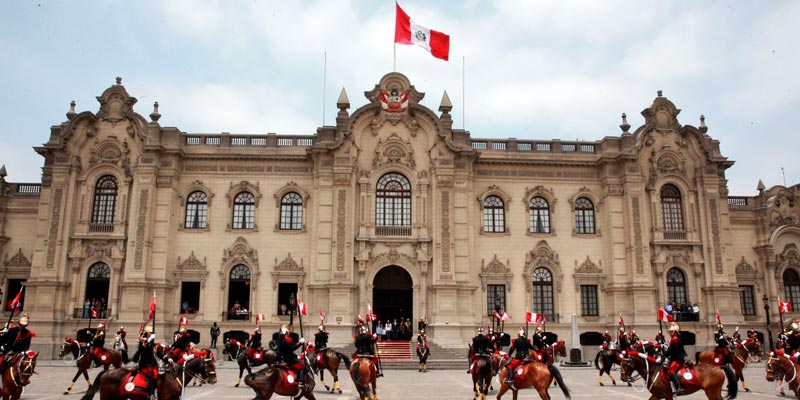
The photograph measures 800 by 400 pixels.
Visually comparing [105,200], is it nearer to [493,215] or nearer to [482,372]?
[493,215]

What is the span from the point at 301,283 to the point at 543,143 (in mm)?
15835

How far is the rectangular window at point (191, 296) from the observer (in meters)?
34.4

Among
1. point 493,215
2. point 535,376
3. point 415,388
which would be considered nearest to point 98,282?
point 415,388

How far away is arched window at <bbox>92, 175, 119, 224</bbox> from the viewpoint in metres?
34.9

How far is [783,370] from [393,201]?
20941mm

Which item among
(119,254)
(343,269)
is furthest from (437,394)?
(119,254)

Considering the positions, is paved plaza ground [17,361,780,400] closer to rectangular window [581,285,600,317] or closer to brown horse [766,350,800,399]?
brown horse [766,350,800,399]

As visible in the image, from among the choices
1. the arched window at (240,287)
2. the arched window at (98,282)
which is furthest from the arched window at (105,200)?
the arched window at (240,287)

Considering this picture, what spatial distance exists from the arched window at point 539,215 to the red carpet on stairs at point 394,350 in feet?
32.9

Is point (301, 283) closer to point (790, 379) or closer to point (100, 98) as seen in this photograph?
point (100, 98)

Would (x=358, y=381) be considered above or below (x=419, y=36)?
below

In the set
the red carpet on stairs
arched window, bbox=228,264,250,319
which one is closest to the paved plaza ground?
the red carpet on stairs

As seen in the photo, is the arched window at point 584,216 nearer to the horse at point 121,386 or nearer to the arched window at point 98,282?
the arched window at point 98,282

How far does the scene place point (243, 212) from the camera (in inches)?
1407
